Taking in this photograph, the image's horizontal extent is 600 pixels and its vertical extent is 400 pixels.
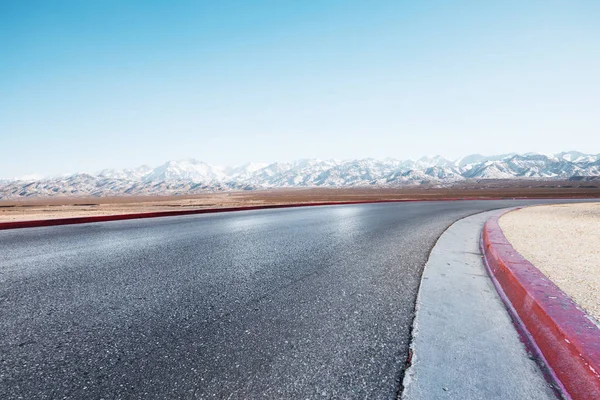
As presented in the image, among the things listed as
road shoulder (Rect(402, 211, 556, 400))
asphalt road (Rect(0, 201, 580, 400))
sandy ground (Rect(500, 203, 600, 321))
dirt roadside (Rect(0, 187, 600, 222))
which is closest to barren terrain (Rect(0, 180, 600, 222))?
dirt roadside (Rect(0, 187, 600, 222))

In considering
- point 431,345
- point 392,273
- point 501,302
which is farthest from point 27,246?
point 501,302

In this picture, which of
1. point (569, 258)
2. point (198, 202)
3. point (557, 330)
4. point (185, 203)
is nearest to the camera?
point (557, 330)

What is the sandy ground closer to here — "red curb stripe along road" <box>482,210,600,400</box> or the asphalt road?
"red curb stripe along road" <box>482,210,600,400</box>

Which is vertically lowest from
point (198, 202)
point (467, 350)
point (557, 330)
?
point (198, 202)

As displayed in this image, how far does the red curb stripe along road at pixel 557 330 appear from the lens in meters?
1.56

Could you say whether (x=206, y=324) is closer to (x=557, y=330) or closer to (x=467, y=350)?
(x=467, y=350)

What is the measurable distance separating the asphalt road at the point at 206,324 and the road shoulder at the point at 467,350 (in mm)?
116

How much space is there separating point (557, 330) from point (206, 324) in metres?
Result: 2.33

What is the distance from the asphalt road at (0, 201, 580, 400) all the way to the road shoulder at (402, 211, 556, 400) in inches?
4.6

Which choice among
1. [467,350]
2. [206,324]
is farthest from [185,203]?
[467,350]

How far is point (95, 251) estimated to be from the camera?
5.51 meters

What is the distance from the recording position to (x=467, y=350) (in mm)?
1989

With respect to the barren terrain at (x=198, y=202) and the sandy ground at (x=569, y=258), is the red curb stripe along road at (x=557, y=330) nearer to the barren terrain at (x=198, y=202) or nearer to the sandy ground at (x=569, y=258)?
the sandy ground at (x=569, y=258)

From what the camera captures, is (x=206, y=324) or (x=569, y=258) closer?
(x=206, y=324)
